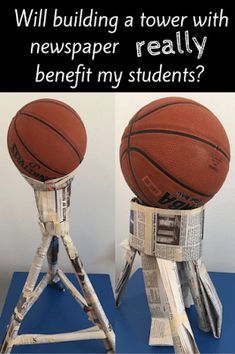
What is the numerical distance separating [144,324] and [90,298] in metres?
0.15

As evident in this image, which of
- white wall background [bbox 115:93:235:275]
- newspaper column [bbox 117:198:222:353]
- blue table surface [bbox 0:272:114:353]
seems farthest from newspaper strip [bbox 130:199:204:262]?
white wall background [bbox 115:93:235:275]

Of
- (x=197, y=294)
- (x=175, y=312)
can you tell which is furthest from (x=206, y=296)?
(x=175, y=312)

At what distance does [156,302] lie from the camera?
2.77ft

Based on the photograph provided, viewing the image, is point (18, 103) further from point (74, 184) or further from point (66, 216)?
point (66, 216)

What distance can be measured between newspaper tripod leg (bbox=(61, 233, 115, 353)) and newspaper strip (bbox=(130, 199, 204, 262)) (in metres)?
0.21

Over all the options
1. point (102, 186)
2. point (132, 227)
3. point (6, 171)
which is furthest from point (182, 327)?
point (6, 171)

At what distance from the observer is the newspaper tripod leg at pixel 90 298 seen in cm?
93

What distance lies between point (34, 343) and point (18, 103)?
74cm

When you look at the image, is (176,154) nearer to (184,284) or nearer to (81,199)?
(184,284)

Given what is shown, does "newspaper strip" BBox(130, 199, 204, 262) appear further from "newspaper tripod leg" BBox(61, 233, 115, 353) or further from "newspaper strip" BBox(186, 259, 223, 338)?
"newspaper tripod leg" BBox(61, 233, 115, 353)

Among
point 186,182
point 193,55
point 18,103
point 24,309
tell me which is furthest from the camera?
point 18,103

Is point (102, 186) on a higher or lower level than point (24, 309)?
higher

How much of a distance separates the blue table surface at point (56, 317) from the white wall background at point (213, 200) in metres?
0.26

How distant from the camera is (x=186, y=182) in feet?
2.28
